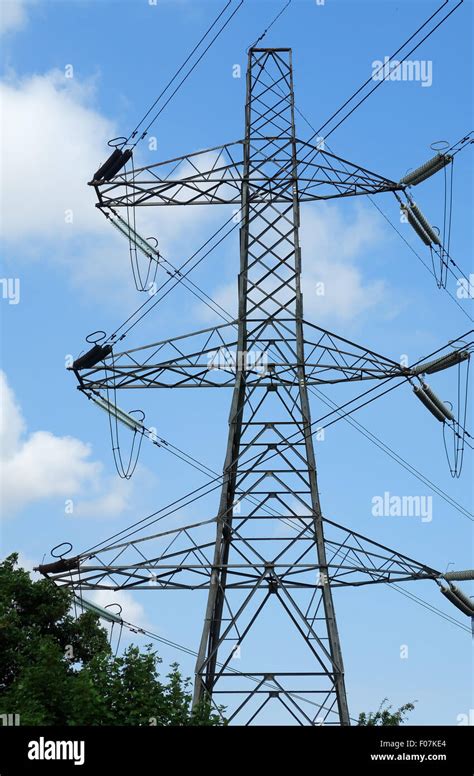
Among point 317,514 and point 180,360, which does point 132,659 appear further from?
point 180,360

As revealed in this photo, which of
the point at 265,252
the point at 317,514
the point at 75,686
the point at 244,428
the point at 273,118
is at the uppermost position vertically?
the point at 273,118

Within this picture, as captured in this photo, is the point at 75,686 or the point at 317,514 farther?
the point at 317,514

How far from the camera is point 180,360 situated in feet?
87.1

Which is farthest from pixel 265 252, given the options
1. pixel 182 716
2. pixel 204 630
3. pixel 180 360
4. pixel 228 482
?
pixel 182 716

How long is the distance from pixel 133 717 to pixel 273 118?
1636cm
